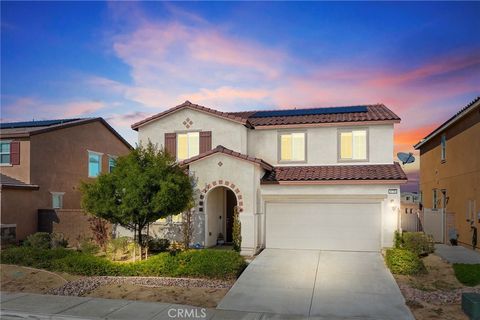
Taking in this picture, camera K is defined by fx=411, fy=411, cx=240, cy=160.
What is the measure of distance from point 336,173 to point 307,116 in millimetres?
3852

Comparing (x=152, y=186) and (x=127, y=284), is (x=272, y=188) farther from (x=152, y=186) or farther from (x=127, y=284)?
(x=127, y=284)

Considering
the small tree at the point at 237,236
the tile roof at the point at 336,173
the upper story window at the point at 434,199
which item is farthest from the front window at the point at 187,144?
the upper story window at the point at 434,199

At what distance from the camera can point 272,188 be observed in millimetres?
18531

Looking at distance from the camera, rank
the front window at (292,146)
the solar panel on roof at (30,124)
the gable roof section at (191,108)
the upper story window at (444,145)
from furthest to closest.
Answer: the solar panel on roof at (30,124)
the upper story window at (444,145)
the front window at (292,146)
the gable roof section at (191,108)

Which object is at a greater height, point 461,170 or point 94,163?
point 94,163

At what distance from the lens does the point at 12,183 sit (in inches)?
856

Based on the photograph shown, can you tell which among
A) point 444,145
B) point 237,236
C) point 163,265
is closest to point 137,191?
point 163,265

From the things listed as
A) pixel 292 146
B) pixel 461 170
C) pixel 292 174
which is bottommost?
pixel 292 174

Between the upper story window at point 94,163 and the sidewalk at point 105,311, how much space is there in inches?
667

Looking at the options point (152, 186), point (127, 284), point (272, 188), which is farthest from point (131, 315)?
point (272, 188)

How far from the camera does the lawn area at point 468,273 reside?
13084 millimetres

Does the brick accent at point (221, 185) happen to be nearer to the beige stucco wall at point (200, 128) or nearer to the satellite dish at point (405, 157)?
the beige stucco wall at point (200, 128)

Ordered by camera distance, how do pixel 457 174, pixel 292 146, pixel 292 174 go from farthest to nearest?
1. pixel 457 174
2. pixel 292 146
3. pixel 292 174

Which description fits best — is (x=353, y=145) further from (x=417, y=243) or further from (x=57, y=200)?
(x=57, y=200)
